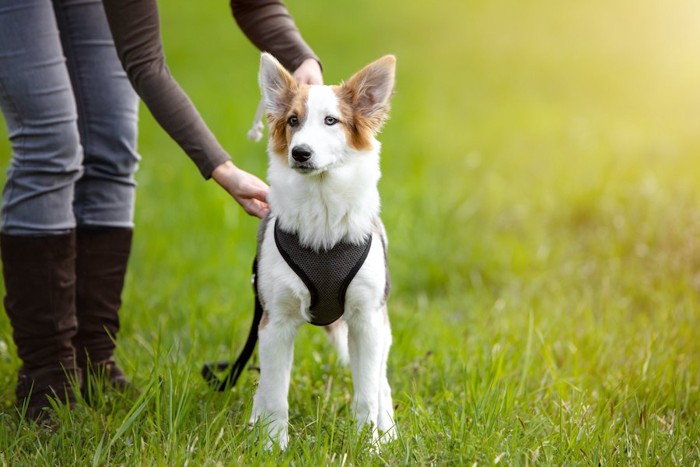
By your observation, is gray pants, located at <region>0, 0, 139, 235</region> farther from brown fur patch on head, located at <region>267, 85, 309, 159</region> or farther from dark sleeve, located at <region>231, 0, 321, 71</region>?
brown fur patch on head, located at <region>267, 85, 309, 159</region>

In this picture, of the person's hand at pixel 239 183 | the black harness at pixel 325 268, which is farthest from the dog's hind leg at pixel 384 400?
the person's hand at pixel 239 183

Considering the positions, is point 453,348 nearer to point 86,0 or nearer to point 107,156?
point 107,156

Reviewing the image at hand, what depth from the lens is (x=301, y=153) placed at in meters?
2.53

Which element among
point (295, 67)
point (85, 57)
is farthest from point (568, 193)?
point (85, 57)

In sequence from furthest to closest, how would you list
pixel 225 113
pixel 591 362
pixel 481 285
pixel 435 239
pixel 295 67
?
1. pixel 225 113
2. pixel 435 239
3. pixel 481 285
4. pixel 591 362
5. pixel 295 67

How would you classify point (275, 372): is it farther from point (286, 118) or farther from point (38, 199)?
point (38, 199)

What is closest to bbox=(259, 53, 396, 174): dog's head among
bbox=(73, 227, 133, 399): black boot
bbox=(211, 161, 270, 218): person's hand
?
bbox=(211, 161, 270, 218): person's hand

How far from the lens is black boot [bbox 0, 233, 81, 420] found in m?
3.00

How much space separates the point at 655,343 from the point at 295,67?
6.58ft

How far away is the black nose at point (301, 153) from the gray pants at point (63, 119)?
3.01 ft

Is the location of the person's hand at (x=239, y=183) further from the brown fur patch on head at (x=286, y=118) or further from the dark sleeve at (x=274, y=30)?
the dark sleeve at (x=274, y=30)

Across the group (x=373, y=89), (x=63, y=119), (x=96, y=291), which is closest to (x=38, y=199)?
(x=63, y=119)

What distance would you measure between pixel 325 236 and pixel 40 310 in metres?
1.17

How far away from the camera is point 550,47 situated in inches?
519
